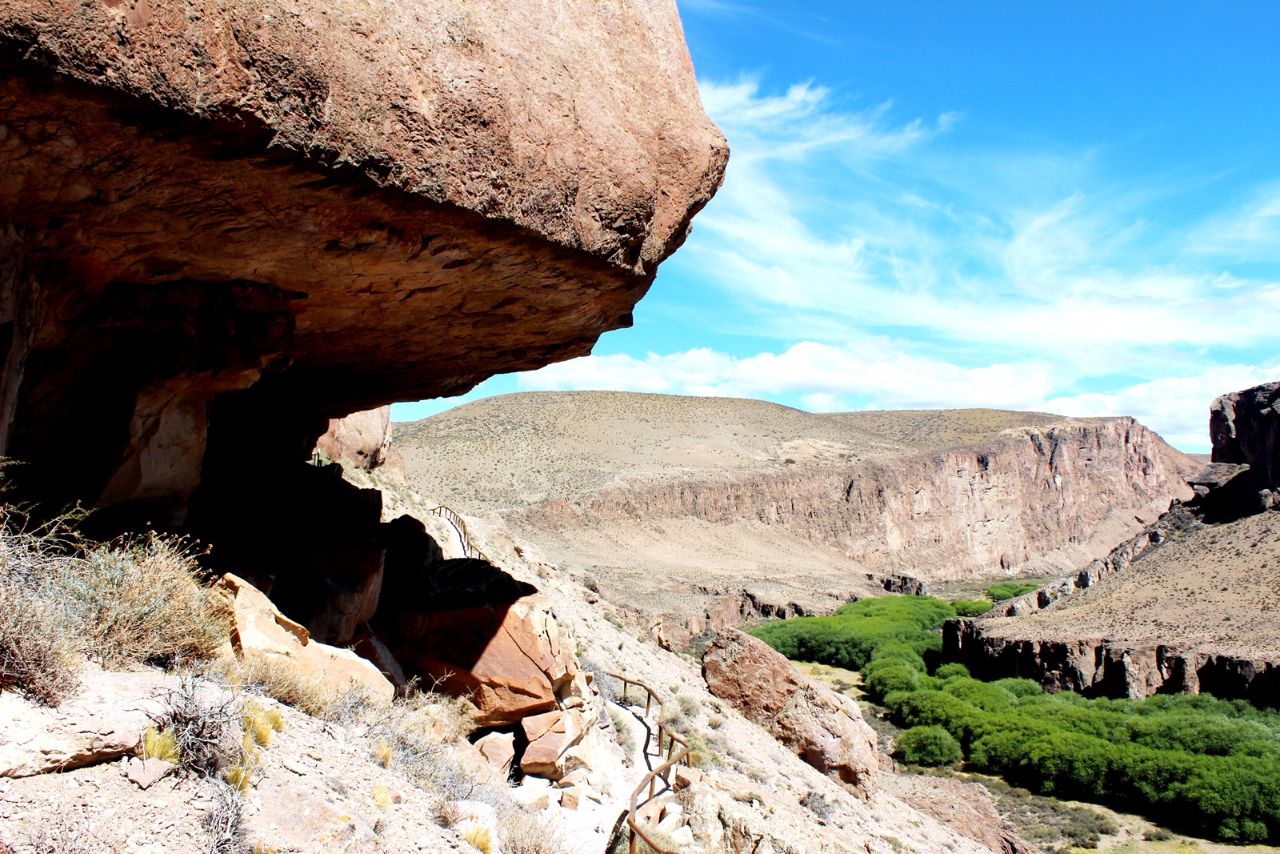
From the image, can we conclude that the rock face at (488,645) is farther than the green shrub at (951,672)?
No

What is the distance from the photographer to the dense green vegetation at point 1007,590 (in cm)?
6894

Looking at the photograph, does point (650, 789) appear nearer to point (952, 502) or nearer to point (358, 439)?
point (358, 439)

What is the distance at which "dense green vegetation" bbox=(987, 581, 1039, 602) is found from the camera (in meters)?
68.9

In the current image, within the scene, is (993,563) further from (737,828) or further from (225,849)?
(225,849)

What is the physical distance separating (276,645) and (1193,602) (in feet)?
143

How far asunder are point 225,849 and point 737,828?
6.16m

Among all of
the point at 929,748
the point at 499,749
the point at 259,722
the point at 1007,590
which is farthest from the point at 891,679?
the point at 1007,590

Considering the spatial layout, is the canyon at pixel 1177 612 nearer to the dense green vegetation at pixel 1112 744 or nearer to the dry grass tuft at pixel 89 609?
the dense green vegetation at pixel 1112 744

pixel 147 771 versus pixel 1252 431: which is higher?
pixel 1252 431

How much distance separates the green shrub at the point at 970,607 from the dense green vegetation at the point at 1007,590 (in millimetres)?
3986

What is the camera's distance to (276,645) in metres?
6.26

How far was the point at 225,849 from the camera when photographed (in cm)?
384

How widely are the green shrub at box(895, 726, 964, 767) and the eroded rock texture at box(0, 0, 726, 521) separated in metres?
24.2

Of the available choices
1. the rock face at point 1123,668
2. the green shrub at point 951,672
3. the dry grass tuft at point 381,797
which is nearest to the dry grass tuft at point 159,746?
the dry grass tuft at point 381,797
